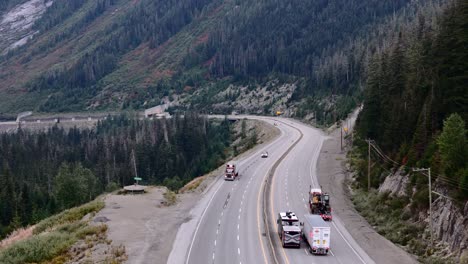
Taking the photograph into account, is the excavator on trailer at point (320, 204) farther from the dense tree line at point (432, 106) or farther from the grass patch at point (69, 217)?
the grass patch at point (69, 217)

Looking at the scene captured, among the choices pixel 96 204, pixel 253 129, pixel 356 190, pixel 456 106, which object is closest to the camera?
pixel 456 106

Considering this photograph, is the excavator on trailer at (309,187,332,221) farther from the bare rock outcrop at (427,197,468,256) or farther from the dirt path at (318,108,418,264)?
the bare rock outcrop at (427,197,468,256)

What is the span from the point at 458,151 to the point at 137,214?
3364 cm

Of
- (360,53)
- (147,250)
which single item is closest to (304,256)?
(147,250)

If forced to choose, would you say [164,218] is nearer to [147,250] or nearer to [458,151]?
[147,250]

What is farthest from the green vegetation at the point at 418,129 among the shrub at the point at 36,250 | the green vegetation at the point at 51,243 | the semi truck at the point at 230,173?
the shrub at the point at 36,250

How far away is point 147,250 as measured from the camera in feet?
141

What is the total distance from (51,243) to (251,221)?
65.4ft

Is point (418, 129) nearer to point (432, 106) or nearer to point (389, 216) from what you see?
point (432, 106)

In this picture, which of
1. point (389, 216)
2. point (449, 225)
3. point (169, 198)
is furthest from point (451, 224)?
point (169, 198)

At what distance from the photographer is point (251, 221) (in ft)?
174

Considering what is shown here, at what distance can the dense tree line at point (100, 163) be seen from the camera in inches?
4013

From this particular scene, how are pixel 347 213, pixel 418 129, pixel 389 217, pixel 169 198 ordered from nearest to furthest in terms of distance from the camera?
1. pixel 389 217
2. pixel 418 129
3. pixel 347 213
4. pixel 169 198

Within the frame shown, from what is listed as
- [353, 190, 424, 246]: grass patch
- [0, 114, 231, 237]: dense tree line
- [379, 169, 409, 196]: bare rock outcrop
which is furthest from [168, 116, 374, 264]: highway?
[0, 114, 231, 237]: dense tree line
